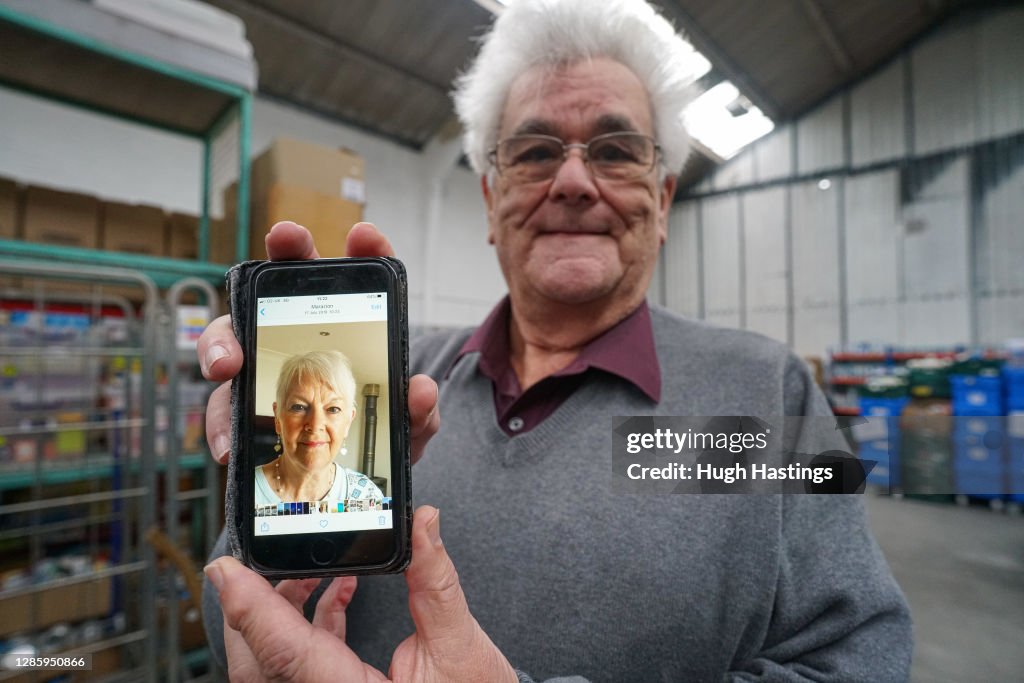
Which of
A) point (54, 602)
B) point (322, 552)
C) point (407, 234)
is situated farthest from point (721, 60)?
point (54, 602)

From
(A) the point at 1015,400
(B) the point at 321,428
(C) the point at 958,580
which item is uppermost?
(B) the point at 321,428

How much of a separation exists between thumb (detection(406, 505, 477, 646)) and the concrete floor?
2032 mm

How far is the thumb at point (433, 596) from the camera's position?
17.0 inches

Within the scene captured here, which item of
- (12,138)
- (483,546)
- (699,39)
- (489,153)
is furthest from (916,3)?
(12,138)

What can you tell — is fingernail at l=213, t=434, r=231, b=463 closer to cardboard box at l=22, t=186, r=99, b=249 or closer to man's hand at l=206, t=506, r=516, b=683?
man's hand at l=206, t=506, r=516, b=683

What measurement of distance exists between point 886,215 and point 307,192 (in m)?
9.28

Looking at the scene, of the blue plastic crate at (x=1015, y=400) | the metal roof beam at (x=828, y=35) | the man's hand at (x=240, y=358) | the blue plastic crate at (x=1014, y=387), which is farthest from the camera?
the metal roof beam at (x=828, y=35)

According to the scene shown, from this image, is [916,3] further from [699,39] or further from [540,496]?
[540,496]

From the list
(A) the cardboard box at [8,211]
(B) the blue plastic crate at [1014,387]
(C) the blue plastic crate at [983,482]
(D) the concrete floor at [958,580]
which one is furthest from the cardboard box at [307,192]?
(B) the blue plastic crate at [1014,387]

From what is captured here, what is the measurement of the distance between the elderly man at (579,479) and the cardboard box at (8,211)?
1.73 m

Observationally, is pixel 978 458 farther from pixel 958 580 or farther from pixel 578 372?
pixel 958 580

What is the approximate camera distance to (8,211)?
1.74 metres

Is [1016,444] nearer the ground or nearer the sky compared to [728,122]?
nearer the ground

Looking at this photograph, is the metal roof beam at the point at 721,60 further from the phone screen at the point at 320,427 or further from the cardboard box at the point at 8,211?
the phone screen at the point at 320,427
